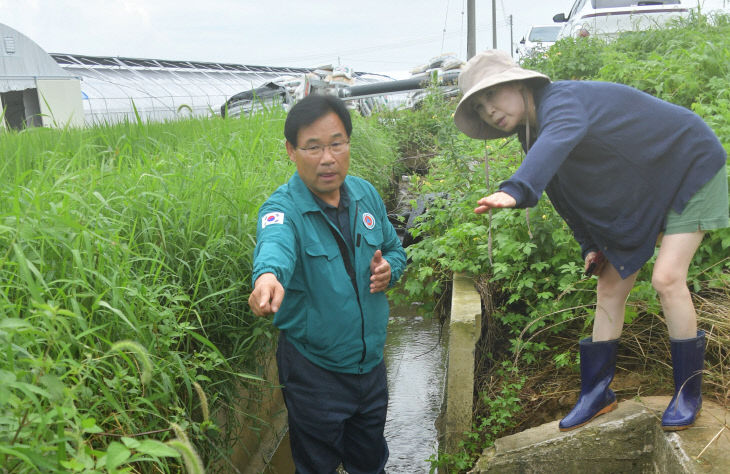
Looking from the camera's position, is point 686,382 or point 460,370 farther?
point 460,370

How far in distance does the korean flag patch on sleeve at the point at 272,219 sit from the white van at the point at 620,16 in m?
8.03

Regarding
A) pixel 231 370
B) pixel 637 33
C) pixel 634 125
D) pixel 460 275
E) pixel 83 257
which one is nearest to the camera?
pixel 634 125

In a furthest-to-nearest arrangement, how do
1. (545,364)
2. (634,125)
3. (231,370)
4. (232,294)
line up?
(545,364) < (232,294) < (231,370) < (634,125)

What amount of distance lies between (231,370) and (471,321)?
1251 millimetres

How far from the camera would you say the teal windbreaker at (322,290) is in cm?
265

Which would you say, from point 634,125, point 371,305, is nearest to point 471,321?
point 371,305

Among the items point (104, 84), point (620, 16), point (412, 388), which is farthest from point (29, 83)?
point (412, 388)

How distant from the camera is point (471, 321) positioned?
3365 mm

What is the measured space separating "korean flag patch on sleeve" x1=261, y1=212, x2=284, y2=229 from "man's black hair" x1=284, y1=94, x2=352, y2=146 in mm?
329

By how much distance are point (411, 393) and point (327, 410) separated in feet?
7.56

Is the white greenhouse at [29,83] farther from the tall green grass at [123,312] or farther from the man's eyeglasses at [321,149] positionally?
the man's eyeglasses at [321,149]

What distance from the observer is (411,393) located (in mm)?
4934

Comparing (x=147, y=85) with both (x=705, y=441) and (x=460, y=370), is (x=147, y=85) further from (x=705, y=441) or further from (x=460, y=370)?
(x=705, y=441)

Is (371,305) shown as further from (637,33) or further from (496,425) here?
(637,33)
